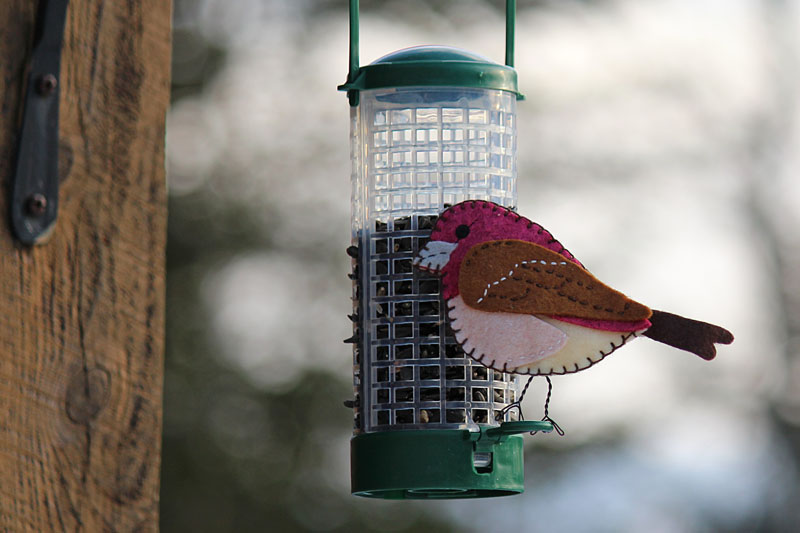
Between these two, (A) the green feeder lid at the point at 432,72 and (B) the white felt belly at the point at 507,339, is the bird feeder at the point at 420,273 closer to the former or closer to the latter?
(A) the green feeder lid at the point at 432,72

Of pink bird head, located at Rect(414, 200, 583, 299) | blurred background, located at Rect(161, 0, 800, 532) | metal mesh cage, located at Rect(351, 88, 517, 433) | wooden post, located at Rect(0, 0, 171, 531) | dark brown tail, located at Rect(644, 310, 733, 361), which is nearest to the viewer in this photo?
wooden post, located at Rect(0, 0, 171, 531)

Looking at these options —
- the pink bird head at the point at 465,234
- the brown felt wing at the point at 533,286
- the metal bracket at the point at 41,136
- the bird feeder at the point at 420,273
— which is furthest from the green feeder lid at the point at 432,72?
the metal bracket at the point at 41,136

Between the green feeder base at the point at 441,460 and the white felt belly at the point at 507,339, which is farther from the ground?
the white felt belly at the point at 507,339

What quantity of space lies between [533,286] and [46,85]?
1841 mm

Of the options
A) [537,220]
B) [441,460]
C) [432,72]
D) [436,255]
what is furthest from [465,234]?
[537,220]

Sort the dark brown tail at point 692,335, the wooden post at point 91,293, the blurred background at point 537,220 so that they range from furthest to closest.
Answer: the blurred background at point 537,220, the dark brown tail at point 692,335, the wooden post at point 91,293

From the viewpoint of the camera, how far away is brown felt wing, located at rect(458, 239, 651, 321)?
12.1 ft

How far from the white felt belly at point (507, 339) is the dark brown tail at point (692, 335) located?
24 cm

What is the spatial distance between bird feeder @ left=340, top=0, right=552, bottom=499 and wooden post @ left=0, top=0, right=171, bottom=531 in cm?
173

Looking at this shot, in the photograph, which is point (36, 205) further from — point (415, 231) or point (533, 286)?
point (415, 231)

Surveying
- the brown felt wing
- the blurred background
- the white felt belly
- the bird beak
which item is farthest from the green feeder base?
the blurred background

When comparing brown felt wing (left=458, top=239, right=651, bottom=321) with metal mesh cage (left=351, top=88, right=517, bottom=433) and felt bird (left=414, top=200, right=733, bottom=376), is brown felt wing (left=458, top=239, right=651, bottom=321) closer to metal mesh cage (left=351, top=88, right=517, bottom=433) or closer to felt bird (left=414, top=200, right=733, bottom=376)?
felt bird (left=414, top=200, right=733, bottom=376)

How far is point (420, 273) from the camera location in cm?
403

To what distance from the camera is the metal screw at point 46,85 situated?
6.94ft
